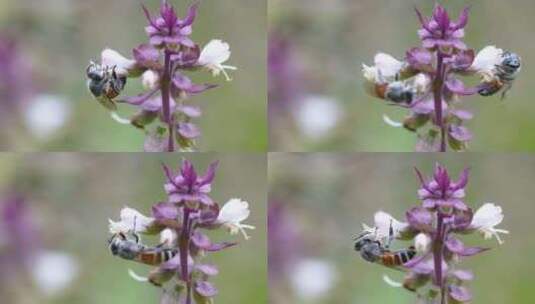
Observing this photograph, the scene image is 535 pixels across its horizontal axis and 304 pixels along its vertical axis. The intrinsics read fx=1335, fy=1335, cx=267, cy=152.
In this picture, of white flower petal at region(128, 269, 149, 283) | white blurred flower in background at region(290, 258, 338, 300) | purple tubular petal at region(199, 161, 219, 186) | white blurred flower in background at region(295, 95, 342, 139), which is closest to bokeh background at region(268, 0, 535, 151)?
white blurred flower in background at region(295, 95, 342, 139)

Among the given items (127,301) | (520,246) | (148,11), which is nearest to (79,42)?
(148,11)

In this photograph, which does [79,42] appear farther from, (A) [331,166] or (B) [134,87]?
(A) [331,166]

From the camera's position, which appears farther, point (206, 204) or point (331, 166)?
point (331, 166)

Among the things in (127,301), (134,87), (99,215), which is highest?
(134,87)

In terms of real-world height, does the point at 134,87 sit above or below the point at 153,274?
above

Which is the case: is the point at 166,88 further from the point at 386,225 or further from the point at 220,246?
the point at 386,225

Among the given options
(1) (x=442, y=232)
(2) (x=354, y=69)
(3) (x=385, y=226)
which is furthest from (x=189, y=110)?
(1) (x=442, y=232)

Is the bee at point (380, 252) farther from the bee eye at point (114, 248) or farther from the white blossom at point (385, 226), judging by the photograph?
the bee eye at point (114, 248)

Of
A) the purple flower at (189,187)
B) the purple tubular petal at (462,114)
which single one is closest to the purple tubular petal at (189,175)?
the purple flower at (189,187)
